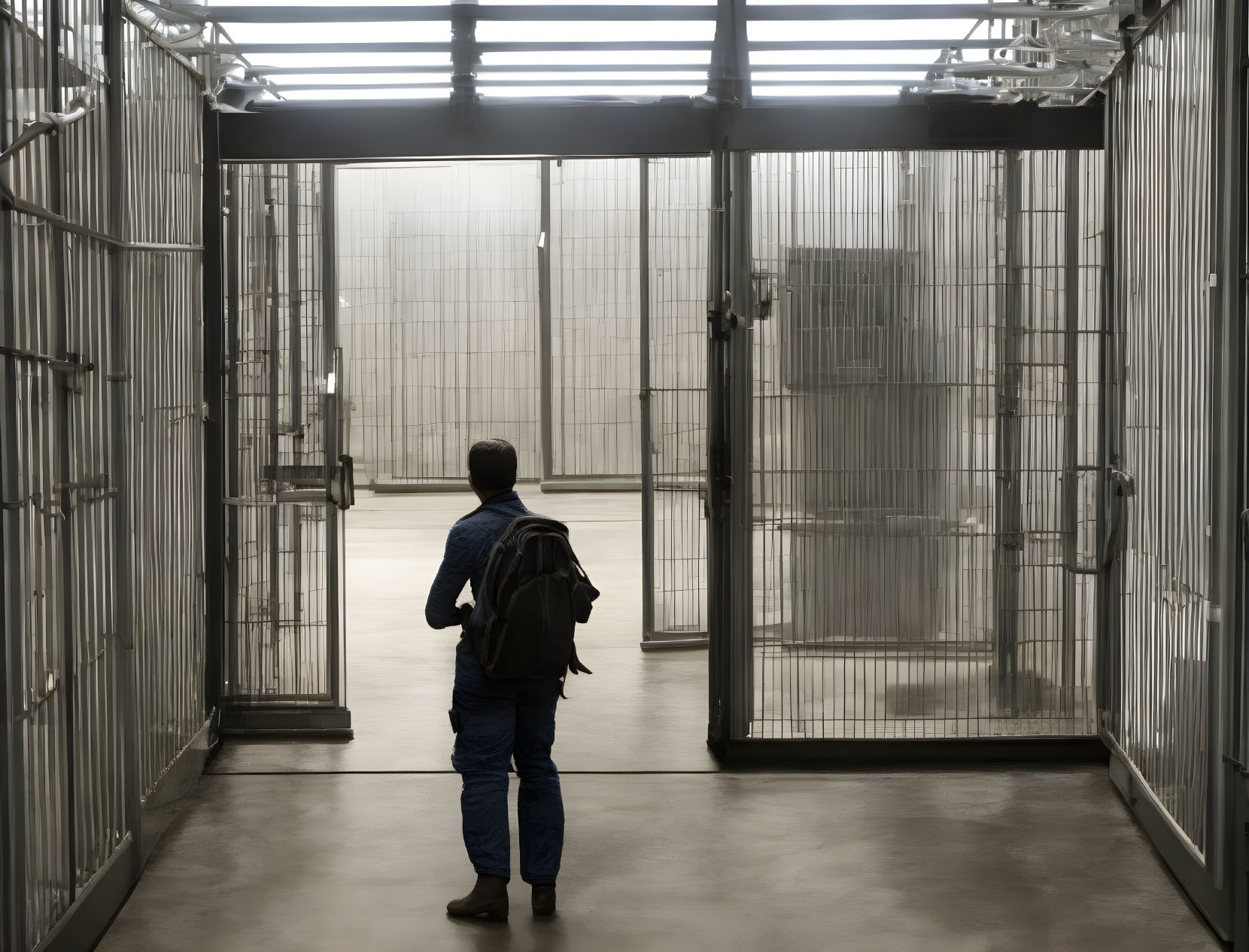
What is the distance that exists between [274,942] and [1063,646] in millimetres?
Answer: 2798

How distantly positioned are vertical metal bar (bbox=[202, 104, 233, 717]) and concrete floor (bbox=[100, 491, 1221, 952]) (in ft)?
1.44

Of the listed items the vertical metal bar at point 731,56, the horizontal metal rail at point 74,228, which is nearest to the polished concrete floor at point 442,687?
the horizontal metal rail at point 74,228

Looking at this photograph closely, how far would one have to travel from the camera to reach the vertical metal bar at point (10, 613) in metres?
2.81

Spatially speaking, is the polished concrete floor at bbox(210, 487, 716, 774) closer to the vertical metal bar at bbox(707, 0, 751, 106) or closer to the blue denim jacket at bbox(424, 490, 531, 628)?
the blue denim jacket at bbox(424, 490, 531, 628)

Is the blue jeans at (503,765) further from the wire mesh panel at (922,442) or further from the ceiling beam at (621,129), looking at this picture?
the ceiling beam at (621,129)

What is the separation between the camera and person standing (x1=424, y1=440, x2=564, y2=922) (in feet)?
11.5

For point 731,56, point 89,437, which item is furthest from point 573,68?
point 89,437

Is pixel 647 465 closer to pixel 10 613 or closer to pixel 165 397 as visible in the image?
pixel 165 397

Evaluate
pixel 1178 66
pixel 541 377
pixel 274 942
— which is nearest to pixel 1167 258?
pixel 1178 66

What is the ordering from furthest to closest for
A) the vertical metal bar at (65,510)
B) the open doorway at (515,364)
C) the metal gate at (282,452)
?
the open doorway at (515,364), the metal gate at (282,452), the vertical metal bar at (65,510)

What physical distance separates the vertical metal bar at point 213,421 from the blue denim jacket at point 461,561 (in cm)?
170

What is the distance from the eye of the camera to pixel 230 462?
5.05 meters

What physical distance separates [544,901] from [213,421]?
2189 millimetres

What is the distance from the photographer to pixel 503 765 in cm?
353
